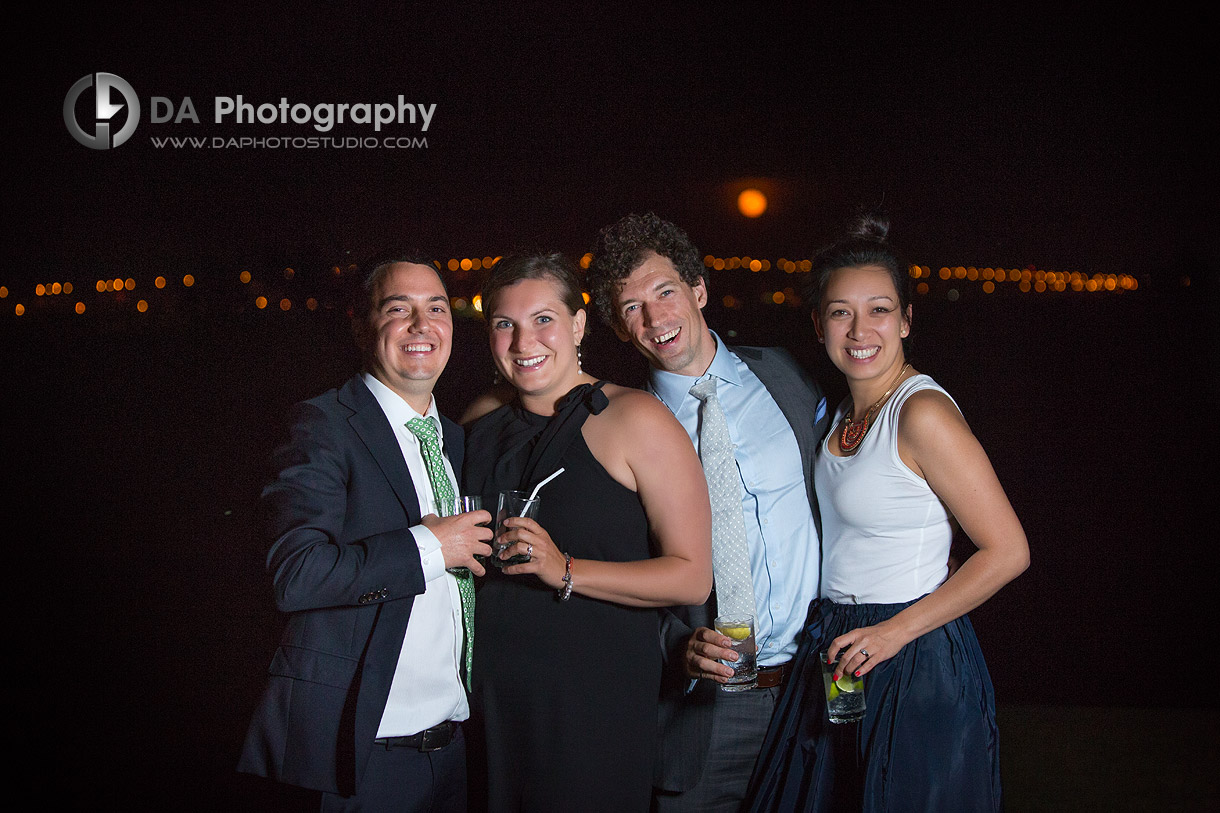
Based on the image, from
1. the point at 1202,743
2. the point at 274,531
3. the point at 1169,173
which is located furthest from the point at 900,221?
the point at 274,531

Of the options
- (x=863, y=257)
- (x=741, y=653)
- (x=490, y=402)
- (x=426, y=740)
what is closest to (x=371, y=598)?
(x=426, y=740)

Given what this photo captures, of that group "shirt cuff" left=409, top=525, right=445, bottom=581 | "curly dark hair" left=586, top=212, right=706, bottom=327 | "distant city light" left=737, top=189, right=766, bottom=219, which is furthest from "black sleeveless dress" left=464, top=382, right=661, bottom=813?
"distant city light" left=737, top=189, right=766, bottom=219

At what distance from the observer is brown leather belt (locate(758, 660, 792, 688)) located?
2057 millimetres

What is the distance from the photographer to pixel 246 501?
26.2ft

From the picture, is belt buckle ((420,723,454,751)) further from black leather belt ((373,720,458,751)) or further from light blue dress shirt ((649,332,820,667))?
light blue dress shirt ((649,332,820,667))

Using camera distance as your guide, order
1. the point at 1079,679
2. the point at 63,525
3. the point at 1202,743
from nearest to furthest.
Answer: the point at 1202,743 < the point at 1079,679 < the point at 63,525

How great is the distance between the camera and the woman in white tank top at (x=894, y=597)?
1825 millimetres

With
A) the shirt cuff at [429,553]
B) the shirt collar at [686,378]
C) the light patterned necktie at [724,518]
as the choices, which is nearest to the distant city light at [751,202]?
the shirt collar at [686,378]

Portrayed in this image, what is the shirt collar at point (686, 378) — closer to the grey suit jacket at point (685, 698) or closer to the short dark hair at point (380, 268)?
the grey suit jacket at point (685, 698)

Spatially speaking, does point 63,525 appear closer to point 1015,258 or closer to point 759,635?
point 759,635

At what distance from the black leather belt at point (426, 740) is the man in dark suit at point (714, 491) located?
1.86 ft

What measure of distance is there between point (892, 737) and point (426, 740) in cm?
103

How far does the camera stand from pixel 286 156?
6.62 m

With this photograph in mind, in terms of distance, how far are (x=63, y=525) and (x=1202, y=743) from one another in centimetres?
889
